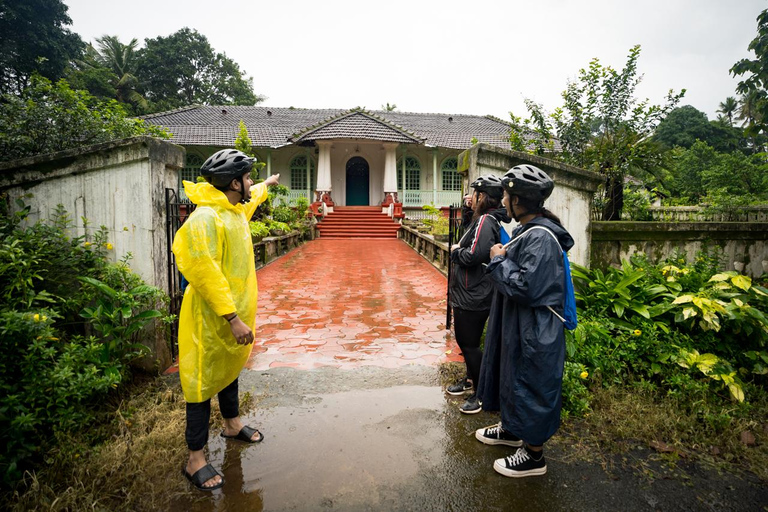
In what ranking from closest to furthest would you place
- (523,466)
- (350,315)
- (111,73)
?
(523,466)
(350,315)
(111,73)

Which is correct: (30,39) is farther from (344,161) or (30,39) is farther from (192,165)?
(344,161)

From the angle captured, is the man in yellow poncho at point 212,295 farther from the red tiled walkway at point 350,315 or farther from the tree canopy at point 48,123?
the tree canopy at point 48,123

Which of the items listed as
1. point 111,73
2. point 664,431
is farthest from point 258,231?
point 111,73

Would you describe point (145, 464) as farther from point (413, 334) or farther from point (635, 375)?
point (635, 375)

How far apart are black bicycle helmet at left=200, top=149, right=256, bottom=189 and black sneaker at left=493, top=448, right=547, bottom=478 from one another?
231 centimetres

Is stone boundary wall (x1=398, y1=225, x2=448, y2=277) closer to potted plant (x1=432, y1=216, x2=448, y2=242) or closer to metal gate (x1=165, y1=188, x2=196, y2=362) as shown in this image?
potted plant (x1=432, y1=216, x2=448, y2=242)

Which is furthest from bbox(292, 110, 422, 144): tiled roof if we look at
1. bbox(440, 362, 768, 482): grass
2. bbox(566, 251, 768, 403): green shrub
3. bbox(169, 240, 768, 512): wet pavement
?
bbox(440, 362, 768, 482): grass

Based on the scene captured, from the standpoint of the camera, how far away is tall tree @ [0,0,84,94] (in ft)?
72.7

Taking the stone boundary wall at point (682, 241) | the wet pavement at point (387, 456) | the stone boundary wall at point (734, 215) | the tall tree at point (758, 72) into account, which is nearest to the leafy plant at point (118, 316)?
the wet pavement at point (387, 456)

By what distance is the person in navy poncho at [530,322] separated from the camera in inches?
93.0

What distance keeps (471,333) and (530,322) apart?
35.0 inches

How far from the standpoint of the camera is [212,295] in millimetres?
2258

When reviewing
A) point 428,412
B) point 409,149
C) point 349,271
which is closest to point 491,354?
point 428,412

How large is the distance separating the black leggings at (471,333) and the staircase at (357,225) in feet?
45.2
